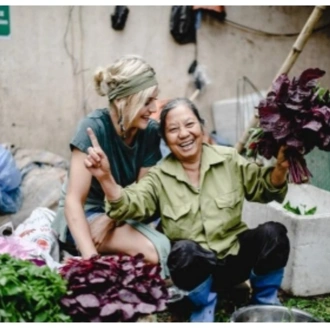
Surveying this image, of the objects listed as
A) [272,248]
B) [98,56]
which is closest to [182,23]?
[98,56]

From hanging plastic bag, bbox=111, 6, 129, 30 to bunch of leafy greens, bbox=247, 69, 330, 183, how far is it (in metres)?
2.91

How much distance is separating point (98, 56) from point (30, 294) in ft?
11.9

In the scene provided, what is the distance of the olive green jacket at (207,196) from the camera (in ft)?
12.3

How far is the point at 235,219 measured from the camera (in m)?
3.83

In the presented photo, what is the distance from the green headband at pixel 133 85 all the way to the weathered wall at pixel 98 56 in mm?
2395

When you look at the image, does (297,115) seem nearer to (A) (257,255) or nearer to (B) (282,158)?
(B) (282,158)

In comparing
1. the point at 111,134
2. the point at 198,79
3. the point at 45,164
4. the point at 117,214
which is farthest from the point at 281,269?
the point at 198,79

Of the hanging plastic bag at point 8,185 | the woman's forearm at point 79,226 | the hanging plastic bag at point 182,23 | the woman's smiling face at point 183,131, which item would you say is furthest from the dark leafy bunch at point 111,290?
the hanging plastic bag at point 182,23

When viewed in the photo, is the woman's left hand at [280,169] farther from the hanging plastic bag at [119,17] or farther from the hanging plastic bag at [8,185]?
the hanging plastic bag at [119,17]

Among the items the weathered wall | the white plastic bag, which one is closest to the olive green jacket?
the white plastic bag

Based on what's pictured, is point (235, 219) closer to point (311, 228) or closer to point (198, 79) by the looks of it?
point (311, 228)

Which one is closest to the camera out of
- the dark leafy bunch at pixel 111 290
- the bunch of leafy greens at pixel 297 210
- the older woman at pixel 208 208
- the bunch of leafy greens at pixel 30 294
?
the bunch of leafy greens at pixel 30 294

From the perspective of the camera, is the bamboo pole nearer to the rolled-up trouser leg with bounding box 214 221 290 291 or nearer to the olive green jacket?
the olive green jacket
